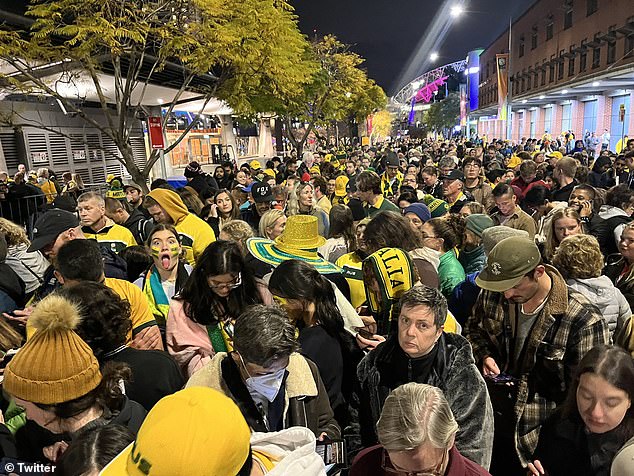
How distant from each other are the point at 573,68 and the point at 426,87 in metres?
63.1

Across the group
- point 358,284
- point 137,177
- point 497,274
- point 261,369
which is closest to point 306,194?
point 358,284

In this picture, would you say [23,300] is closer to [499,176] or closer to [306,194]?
[306,194]

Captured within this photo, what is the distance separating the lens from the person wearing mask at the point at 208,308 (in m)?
3.22

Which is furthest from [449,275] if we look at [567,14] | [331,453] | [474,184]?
[567,14]

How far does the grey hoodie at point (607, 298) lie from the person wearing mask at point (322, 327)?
1.70 m

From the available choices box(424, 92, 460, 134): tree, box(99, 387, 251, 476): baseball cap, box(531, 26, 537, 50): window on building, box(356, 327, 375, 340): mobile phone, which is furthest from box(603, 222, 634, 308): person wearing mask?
box(424, 92, 460, 134): tree

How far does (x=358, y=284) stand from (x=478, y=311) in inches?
37.6

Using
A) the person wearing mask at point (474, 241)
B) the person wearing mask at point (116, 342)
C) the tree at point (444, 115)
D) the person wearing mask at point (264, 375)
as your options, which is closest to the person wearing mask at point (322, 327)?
the person wearing mask at point (264, 375)

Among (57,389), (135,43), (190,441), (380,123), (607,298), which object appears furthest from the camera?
(380,123)

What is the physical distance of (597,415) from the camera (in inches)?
91.0

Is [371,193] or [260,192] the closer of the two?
[371,193]

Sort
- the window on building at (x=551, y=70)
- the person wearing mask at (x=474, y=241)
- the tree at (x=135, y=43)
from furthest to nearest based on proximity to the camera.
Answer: the window on building at (x=551, y=70) → the tree at (x=135, y=43) → the person wearing mask at (x=474, y=241)

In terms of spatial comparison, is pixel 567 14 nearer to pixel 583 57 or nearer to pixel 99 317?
pixel 583 57

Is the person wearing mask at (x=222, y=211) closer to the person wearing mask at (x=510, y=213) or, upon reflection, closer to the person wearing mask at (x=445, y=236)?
the person wearing mask at (x=445, y=236)
